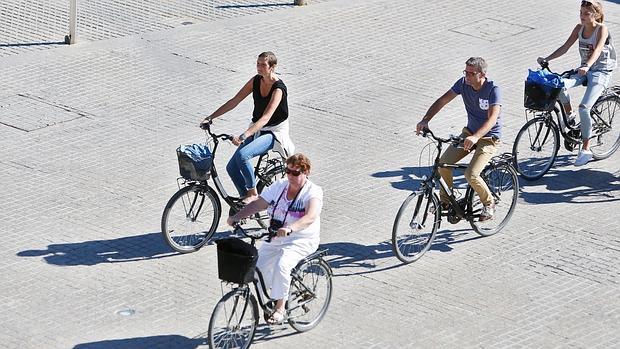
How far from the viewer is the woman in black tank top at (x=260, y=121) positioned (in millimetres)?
11828

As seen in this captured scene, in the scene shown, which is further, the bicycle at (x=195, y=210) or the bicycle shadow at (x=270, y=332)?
the bicycle at (x=195, y=210)

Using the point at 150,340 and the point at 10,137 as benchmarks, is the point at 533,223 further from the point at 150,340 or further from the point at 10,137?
the point at 10,137

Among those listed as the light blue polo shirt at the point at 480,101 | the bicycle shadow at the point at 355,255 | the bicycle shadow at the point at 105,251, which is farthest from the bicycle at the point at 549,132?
the bicycle shadow at the point at 105,251

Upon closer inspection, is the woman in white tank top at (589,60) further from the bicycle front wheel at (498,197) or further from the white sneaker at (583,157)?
the bicycle front wheel at (498,197)

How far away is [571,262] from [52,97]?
7.35 m

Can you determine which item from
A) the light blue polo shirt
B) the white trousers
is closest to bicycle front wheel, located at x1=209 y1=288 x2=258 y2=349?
the white trousers

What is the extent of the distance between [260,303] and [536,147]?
5.33 meters

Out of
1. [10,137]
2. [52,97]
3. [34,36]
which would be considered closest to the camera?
[10,137]

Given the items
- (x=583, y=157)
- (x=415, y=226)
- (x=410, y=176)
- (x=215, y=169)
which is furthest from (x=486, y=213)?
(x=215, y=169)

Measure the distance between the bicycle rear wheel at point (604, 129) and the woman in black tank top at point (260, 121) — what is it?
4.22 m

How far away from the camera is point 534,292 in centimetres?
1108

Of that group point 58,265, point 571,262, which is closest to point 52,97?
point 58,265

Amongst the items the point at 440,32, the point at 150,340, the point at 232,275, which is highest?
the point at 440,32

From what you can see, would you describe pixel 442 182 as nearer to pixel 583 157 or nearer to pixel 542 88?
pixel 542 88
